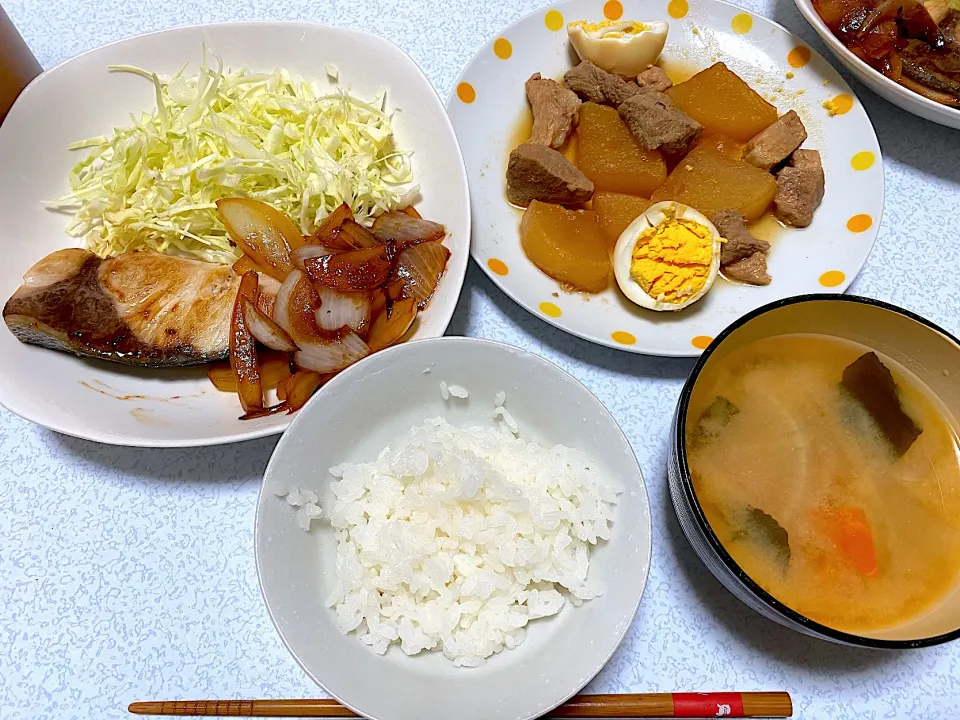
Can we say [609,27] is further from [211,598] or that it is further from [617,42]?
[211,598]

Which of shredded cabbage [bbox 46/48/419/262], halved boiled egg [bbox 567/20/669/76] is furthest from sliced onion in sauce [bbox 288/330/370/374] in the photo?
halved boiled egg [bbox 567/20/669/76]

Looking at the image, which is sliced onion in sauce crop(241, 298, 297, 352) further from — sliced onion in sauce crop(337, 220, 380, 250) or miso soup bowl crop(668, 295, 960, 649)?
miso soup bowl crop(668, 295, 960, 649)

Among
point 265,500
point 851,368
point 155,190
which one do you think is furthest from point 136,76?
point 851,368

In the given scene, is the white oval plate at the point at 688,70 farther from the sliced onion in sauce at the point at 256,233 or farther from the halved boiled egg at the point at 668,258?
the sliced onion in sauce at the point at 256,233

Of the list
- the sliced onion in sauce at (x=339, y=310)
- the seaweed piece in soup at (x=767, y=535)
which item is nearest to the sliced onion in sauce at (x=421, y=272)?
the sliced onion in sauce at (x=339, y=310)

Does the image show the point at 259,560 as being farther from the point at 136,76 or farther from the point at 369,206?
the point at 136,76

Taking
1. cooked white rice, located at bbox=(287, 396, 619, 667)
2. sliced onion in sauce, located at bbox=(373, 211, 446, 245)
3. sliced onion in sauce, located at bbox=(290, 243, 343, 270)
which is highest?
sliced onion in sauce, located at bbox=(290, 243, 343, 270)
